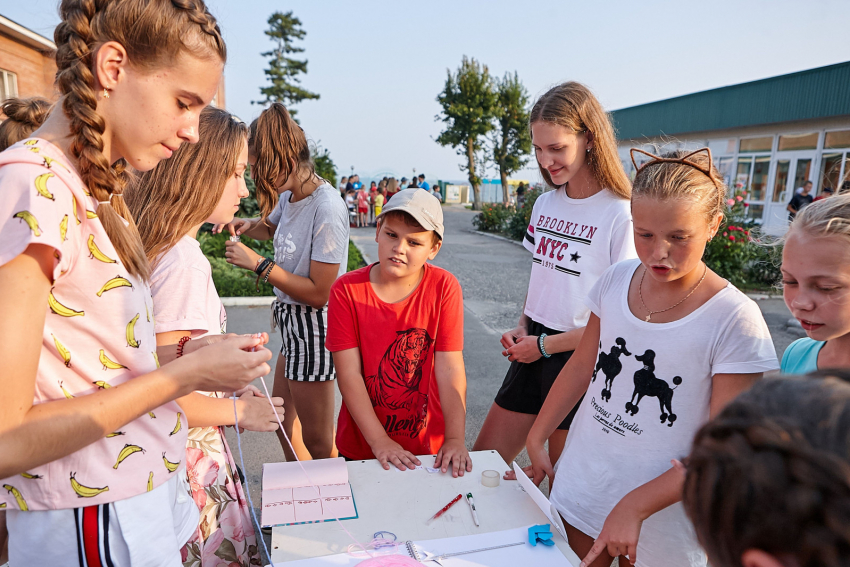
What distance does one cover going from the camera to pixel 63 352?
3.24ft

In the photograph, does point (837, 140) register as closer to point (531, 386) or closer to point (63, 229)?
point (531, 386)

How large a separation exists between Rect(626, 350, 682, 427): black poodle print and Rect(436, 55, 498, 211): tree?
1244 inches

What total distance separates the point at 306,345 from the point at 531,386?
125cm

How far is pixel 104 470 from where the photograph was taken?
3.47 ft

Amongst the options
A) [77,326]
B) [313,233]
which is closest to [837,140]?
[313,233]

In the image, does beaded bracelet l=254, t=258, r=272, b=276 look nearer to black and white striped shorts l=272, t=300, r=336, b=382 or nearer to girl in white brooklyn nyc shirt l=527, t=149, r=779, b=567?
black and white striped shorts l=272, t=300, r=336, b=382

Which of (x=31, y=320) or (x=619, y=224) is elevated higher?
(x=31, y=320)

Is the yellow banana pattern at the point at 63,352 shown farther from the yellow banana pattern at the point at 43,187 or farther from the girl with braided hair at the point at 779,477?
the girl with braided hair at the point at 779,477

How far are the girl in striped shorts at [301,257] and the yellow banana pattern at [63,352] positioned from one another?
1748 mm

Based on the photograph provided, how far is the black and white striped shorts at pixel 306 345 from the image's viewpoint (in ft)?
9.45

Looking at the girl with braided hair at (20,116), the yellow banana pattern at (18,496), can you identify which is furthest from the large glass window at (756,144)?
the yellow banana pattern at (18,496)

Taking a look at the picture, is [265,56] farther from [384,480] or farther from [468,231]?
[384,480]

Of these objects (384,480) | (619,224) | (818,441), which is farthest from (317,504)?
(619,224)

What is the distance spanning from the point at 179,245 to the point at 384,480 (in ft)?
3.44
